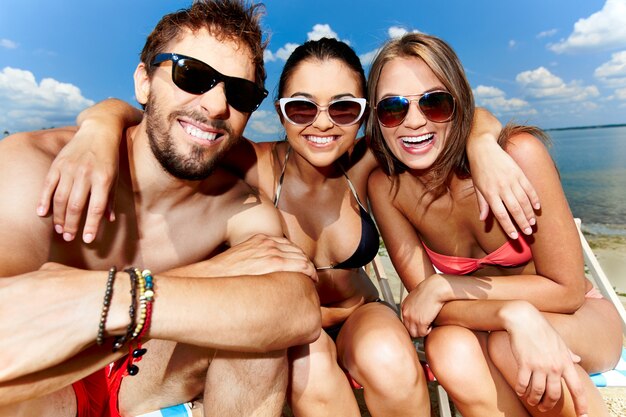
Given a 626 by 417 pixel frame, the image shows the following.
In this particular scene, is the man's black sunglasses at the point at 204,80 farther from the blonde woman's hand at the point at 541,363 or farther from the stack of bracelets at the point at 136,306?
the blonde woman's hand at the point at 541,363

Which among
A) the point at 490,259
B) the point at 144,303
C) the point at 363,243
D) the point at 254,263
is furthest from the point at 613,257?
the point at 144,303

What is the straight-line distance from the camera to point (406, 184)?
2871 mm

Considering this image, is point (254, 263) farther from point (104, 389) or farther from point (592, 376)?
point (592, 376)

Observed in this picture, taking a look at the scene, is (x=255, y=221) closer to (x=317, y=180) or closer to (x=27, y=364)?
(x=317, y=180)

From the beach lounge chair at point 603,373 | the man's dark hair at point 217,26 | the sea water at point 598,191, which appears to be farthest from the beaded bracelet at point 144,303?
the sea water at point 598,191

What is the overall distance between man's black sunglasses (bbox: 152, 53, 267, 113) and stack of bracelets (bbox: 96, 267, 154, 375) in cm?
107

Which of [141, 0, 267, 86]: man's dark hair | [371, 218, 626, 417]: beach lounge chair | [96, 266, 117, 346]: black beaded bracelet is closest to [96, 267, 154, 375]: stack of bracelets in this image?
[96, 266, 117, 346]: black beaded bracelet

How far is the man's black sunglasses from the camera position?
7.45 ft

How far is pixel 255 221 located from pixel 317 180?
0.71 m

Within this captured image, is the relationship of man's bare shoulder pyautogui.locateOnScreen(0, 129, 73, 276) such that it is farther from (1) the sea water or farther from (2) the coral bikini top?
(1) the sea water

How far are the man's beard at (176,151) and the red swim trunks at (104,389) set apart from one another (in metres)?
0.98

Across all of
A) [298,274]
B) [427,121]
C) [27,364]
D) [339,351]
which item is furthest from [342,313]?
[27,364]

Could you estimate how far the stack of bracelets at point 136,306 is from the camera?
1537mm

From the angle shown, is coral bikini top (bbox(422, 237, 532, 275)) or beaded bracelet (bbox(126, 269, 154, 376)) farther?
coral bikini top (bbox(422, 237, 532, 275))
